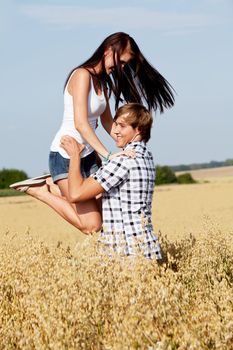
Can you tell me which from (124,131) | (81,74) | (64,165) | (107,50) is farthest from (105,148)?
(107,50)

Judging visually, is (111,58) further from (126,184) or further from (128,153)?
(126,184)

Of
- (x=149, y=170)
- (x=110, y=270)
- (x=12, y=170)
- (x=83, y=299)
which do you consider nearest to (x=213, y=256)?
(x=149, y=170)

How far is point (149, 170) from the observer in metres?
6.03

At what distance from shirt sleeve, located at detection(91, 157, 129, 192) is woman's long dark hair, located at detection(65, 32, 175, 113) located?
0.90 meters

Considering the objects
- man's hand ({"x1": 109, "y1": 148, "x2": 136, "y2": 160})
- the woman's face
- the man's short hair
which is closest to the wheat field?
man's hand ({"x1": 109, "y1": 148, "x2": 136, "y2": 160})

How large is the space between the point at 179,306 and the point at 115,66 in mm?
2794

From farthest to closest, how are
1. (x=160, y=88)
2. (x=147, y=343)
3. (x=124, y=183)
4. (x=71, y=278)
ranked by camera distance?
(x=160, y=88) → (x=124, y=183) → (x=71, y=278) → (x=147, y=343)

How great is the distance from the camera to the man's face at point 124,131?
6.07 metres

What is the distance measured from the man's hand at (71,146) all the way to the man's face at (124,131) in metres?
0.33

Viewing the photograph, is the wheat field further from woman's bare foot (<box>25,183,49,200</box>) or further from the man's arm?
woman's bare foot (<box>25,183,49,200</box>)

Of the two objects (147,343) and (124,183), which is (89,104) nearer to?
(124,183)

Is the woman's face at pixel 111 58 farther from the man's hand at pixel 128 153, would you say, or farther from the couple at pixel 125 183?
the man's hand at pixel 128 153

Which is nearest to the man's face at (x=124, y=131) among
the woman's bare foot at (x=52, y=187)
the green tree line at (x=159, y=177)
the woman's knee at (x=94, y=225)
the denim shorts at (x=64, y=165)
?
the denim shorts at (x=64, y=165)

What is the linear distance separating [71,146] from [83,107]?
1.04 ft
